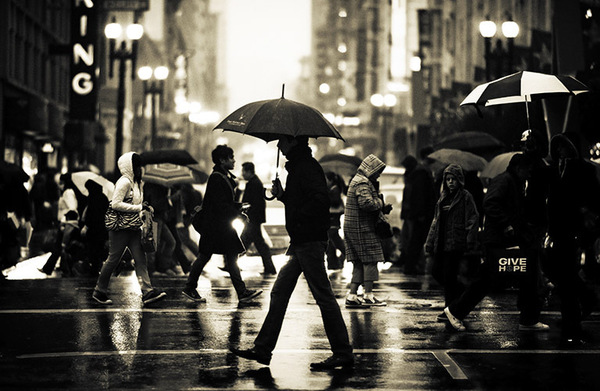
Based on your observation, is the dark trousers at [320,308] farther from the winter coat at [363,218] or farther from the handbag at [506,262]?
the winter coat at [363,218]

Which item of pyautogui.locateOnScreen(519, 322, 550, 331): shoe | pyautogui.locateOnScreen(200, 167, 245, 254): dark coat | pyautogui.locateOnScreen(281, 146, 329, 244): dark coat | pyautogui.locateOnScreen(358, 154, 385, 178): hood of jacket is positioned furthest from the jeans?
pyautogui.locateOnScreen(519, 322, 550, 331): shoe

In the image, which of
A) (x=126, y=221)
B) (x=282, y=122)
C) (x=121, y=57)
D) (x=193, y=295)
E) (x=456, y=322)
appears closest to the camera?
(x=282, y=122)

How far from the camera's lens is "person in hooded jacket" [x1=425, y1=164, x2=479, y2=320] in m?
13.0

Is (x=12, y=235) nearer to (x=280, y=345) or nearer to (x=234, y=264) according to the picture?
(x=234, y=264)

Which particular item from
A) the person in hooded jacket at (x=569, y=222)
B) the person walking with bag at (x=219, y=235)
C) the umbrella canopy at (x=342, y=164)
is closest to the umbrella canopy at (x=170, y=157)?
the umbrella canopy at (x=342, y=164)

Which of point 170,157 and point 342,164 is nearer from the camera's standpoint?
point 170,157

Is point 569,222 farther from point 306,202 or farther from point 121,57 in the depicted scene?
point 121,57

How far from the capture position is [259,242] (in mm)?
20359

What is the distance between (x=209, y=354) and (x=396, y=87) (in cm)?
6437

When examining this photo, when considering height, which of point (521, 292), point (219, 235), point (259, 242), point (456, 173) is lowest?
point (521, 292)

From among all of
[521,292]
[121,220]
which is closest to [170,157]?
[121,220]

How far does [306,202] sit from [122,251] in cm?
501

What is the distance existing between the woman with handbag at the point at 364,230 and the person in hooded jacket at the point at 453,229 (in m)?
1.53

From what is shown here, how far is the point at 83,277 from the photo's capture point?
18812 mm
